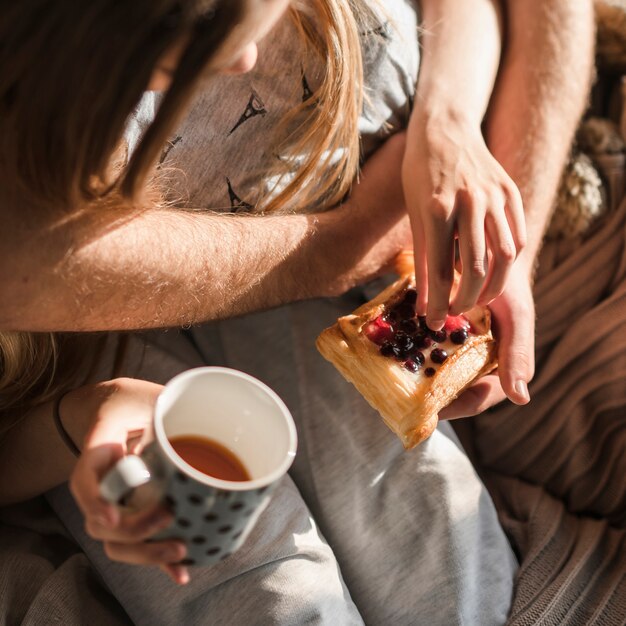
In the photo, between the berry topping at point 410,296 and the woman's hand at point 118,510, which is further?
the berry topping at point 410,296

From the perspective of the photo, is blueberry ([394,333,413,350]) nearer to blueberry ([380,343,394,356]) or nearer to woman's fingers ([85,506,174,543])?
blueberry ([380,343,394,356])

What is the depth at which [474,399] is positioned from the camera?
0.97m

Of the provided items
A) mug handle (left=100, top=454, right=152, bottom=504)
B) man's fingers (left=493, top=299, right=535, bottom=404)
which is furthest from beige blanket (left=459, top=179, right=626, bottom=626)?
mug handle (left=100, top=454, right=152, bottom=504)

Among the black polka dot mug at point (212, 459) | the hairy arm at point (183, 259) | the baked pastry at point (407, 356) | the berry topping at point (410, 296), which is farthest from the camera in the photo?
the berry topping at point (410, 296)

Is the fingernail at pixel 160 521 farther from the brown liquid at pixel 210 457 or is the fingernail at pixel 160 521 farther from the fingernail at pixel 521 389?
the fingernail at pixel 521 389

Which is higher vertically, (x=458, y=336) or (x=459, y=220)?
(x=459, y=220)

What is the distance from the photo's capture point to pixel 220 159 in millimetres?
991

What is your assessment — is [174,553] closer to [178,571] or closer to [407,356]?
[178,571]

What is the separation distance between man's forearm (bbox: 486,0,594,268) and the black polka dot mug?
65cm

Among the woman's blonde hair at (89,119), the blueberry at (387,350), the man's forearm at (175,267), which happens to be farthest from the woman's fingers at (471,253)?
the woman's blonde hair at (89,119)

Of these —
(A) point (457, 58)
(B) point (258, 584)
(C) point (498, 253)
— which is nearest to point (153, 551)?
(B) point (258, 584)

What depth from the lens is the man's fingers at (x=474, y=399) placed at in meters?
0.97

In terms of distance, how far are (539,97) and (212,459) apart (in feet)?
2.80

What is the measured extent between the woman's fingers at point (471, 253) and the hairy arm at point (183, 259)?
0.66ft
